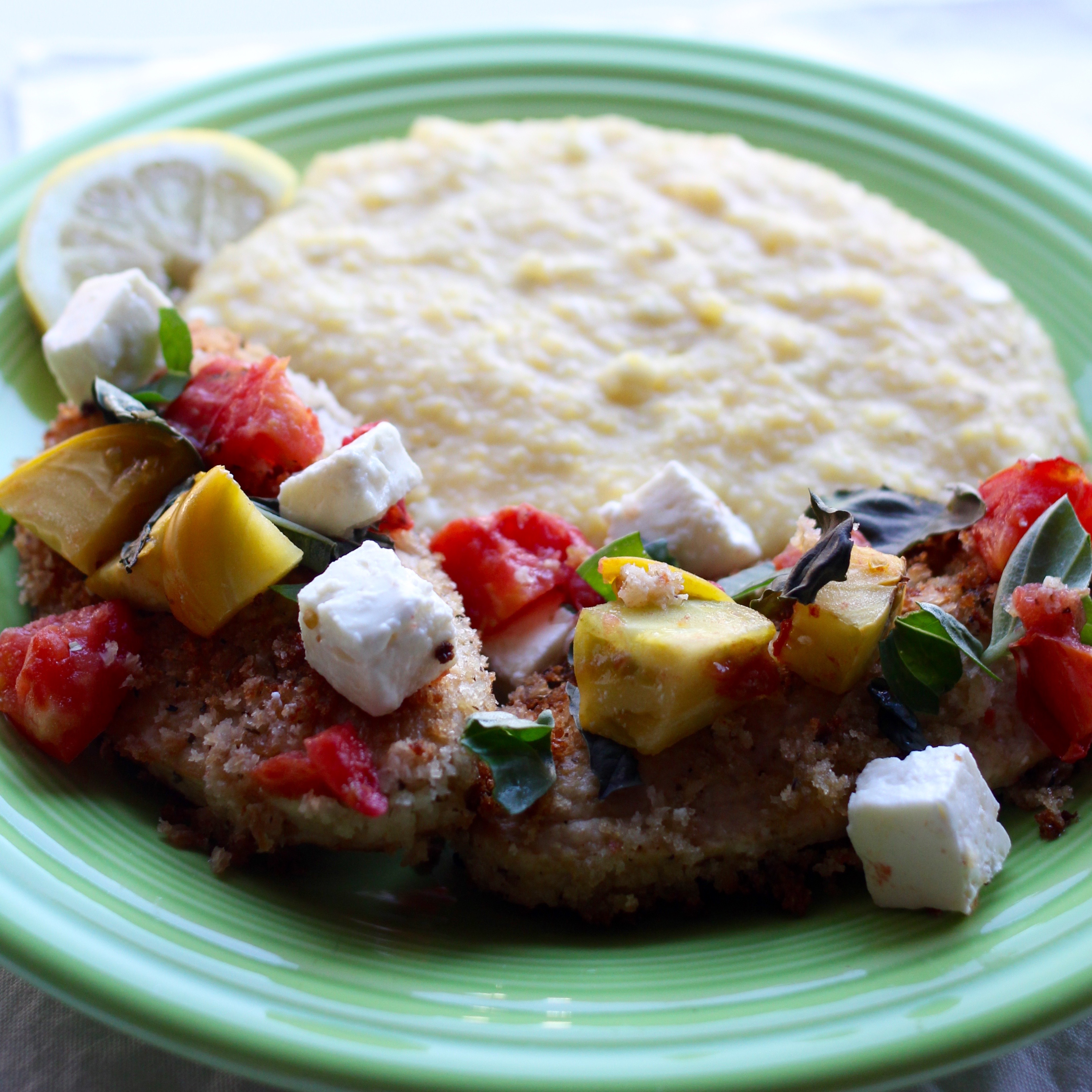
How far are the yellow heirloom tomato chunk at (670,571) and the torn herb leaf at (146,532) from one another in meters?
1.13

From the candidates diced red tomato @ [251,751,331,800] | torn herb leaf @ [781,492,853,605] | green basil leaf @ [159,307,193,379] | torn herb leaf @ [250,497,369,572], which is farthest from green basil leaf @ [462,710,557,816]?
green basil leaf @ [159,307,193,379]

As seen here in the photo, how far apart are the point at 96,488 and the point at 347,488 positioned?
751mm

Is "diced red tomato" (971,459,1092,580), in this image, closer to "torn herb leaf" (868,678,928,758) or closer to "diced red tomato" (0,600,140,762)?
"torn herb leaf" (868,678,928,758)

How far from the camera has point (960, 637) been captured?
278 cm

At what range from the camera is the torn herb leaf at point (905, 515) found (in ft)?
10.5

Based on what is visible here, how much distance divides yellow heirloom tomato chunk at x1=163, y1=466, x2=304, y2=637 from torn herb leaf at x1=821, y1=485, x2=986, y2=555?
1506mm

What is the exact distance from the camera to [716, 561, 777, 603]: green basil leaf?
296 cm

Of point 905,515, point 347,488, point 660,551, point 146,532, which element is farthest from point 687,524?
point 146,532

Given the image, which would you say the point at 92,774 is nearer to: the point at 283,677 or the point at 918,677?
the point at 283,677

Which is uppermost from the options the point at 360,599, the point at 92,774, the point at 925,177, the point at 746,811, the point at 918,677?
the point at 925,177

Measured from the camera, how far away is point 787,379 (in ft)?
13.2

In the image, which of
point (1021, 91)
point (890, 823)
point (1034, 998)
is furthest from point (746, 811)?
point (1021, 91)

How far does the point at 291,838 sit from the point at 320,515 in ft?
2.74

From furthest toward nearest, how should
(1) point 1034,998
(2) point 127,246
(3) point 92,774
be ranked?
(2) point 127,246, (3) point 92,774, (1) point 1034,998
